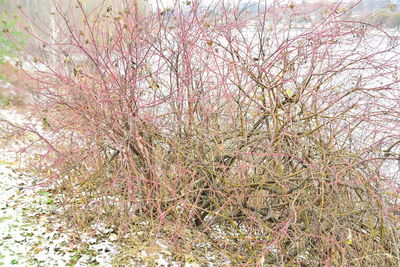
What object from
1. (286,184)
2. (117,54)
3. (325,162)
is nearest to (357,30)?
(325,162)

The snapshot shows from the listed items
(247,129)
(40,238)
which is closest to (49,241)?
(40,238)

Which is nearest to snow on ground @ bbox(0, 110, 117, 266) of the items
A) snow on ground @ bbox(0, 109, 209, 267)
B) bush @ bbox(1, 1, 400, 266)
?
snow on ground @ bbox(0, 109, 209, 267)

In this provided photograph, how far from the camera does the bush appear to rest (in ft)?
10.1

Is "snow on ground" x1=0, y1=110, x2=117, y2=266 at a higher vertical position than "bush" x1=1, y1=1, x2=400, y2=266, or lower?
lower

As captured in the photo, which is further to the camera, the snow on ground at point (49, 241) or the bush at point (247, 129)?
the snow on ground at point (49, 241)

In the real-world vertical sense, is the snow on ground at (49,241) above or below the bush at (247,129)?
below

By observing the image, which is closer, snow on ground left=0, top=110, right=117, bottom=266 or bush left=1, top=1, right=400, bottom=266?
bush left=1, top=1, right=400, bottom=266

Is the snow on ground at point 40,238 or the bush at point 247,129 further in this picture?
the snow on ground at point 40,238

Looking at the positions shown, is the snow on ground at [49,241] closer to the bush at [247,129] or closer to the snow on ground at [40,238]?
the snow on ground at [40,238]

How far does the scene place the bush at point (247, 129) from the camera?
3072 millimetres

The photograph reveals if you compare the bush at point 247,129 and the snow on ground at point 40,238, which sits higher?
the bush at point 247,129

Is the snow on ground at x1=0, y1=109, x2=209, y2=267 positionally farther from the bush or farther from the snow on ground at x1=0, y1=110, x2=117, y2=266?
the bush

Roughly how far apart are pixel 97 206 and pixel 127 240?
550 millimetres

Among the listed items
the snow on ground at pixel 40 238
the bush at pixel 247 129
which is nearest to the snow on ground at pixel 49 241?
the snow on ground at pixel 40 238
